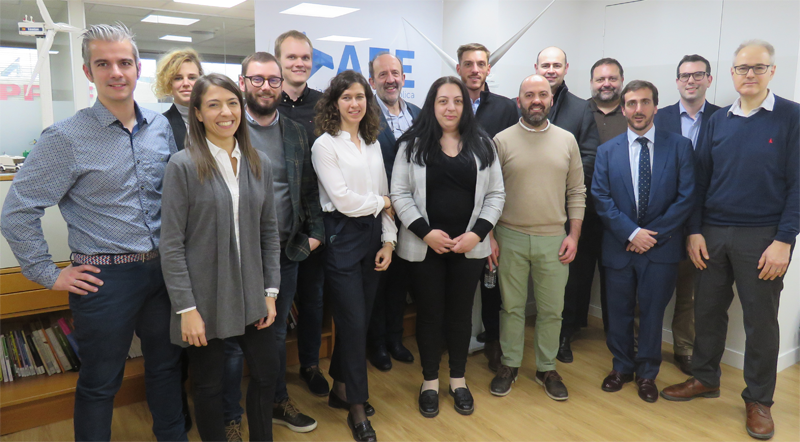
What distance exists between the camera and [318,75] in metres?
3.77

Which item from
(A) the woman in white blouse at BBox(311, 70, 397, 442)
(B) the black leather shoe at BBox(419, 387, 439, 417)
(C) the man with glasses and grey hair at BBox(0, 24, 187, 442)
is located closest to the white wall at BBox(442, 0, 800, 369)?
(B) the black leather shoe at BBox(419, 387, 439, 417)

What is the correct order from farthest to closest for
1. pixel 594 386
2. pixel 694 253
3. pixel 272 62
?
pixel 594 386 → pixel 694 253 → pixel 272 62

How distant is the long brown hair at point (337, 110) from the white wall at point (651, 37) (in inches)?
83.5

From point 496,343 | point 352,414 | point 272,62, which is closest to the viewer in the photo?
point 272,62

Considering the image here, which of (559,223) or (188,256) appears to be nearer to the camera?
(188,256)

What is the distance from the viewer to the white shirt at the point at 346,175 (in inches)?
89.2

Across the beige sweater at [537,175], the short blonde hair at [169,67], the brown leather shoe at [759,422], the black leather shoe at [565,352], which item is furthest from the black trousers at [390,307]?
the brown leather shoe at [759,422]

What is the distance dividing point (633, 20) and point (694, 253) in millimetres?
2001

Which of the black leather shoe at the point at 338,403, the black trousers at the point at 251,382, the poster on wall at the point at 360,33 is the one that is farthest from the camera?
the poster on wall at the point at 360,33

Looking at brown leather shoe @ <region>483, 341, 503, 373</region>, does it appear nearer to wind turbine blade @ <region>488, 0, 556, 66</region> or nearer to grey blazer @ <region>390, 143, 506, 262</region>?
grey blazer @ <region>390, 143, 506, 262</region>

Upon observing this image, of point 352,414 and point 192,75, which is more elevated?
point 192,75

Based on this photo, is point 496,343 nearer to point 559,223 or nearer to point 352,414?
point 559,223

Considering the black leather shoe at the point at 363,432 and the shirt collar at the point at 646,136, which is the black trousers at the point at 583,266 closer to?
the shirt collar at the point at 646,136

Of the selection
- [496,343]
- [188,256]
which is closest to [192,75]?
[188,256]
